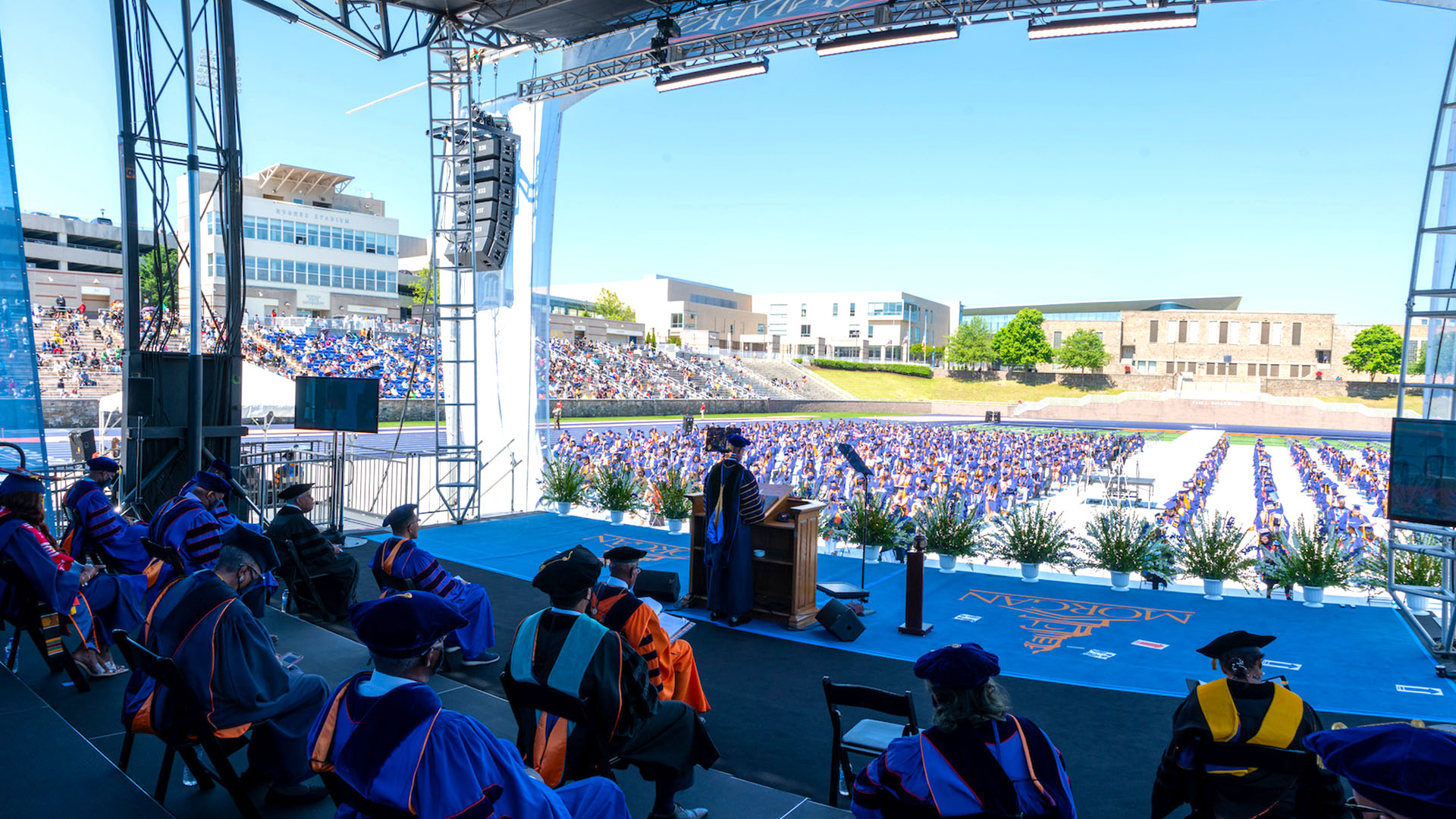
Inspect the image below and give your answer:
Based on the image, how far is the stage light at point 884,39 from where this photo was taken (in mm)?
8797

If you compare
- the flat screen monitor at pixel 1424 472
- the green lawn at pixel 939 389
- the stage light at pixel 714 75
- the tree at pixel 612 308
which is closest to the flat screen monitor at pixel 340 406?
the stage light at pixel 714 75

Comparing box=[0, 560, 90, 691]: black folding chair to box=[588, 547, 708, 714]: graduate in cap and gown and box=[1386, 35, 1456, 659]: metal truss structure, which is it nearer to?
box=[588, 547, 708, 714]: graduate in cap and gown

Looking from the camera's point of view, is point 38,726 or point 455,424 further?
point 455,424

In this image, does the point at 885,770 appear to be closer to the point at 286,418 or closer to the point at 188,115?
the point at 188,115

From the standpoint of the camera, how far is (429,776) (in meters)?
2.28

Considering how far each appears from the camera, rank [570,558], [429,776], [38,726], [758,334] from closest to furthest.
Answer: [429,776]
[570,558]
[38,726]
[758,334]

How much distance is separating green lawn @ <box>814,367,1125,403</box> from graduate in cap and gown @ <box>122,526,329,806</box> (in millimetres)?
68854

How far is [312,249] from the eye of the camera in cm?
5466

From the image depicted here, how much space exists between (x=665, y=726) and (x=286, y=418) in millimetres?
32957

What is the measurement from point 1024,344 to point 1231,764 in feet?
291

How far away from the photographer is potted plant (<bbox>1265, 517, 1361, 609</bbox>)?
8328 millimetres

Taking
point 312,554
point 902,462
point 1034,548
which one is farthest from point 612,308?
point 312,554

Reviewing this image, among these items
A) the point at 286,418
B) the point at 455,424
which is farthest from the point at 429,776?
the point at 286,418

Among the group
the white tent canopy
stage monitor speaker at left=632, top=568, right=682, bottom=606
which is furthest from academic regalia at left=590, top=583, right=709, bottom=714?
the white tent canopy
